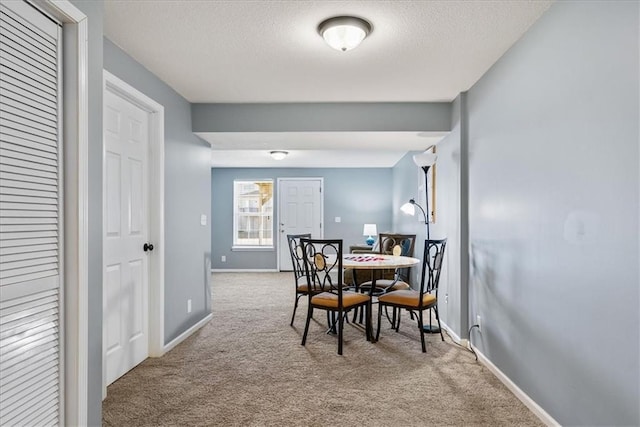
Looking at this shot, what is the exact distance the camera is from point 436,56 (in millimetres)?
2844

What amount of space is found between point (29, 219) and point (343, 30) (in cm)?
182

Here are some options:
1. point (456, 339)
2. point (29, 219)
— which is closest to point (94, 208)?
point (29, 219)

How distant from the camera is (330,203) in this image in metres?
8.84

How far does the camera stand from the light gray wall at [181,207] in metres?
3.45

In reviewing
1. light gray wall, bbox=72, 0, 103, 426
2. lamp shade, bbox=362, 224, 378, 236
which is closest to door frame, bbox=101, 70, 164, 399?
light gray wall, bbox=72, 0, 103, 426

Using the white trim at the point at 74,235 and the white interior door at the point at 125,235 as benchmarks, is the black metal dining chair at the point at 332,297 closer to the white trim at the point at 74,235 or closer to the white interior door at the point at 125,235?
the white interior door at the point at 125,235

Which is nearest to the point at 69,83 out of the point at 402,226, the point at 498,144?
the point at 498,144

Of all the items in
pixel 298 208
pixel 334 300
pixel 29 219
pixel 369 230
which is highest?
pixel 298 208

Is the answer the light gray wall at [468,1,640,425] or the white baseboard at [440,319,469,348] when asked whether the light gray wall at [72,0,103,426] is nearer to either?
the light gray wall at [468,1,640,425]

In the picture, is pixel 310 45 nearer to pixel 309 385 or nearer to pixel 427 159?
pixel 427 159

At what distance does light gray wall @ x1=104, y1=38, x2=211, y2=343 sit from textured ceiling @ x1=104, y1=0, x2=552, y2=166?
16 cm

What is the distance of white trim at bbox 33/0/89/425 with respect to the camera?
1618mm

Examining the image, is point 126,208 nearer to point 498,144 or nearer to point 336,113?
point 336,113

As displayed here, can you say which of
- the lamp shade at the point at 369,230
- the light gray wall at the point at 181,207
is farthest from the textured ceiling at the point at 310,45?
the lamp shade at the point at 369,230
